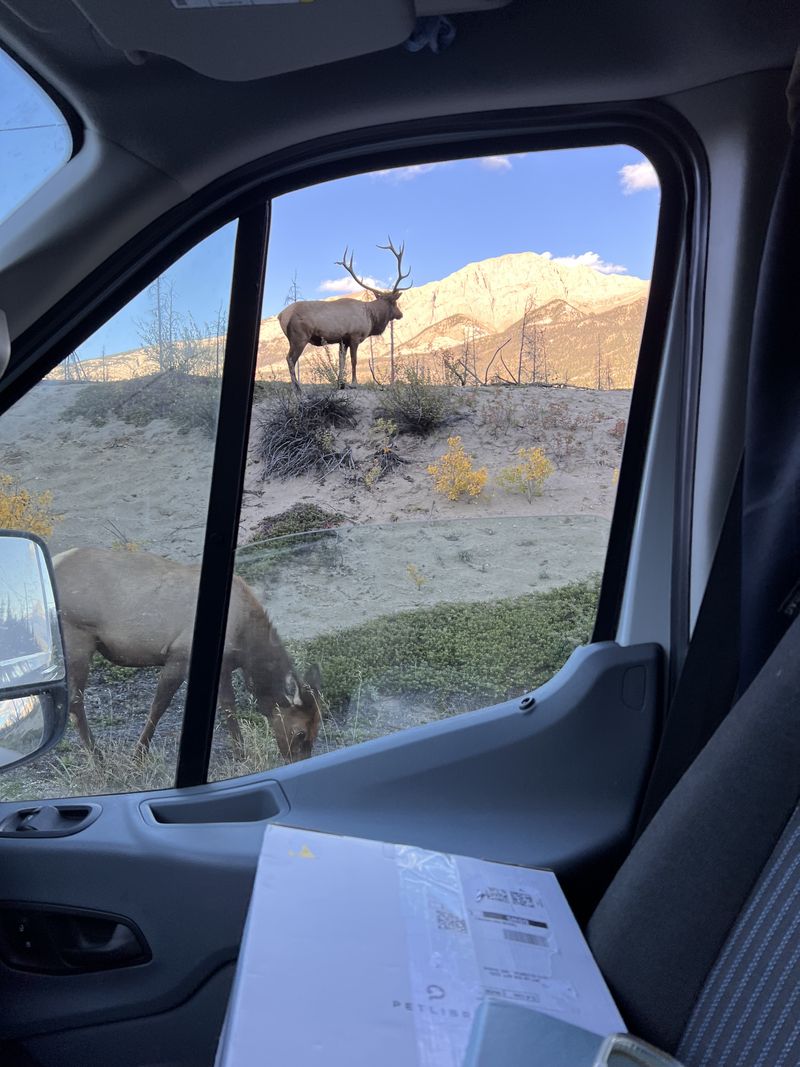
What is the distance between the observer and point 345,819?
156 cm

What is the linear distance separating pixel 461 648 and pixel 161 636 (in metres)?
0.68

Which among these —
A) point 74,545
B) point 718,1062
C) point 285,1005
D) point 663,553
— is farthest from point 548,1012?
point 74,545

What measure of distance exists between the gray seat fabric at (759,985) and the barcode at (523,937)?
0.58 ft

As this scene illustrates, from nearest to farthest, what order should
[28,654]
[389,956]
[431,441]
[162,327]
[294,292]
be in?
[389,956] → [28,654] → [162,327] → [294,292] → [431,441]

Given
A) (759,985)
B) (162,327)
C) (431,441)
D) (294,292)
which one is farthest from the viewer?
(431,441)

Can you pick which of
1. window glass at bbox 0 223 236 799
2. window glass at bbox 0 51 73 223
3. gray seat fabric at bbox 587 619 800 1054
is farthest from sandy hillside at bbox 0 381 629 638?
gray seat fabric at bbox 587 619 800 1054

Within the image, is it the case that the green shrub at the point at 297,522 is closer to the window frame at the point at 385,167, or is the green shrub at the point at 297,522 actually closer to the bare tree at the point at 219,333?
the window frame at the point at 385,167

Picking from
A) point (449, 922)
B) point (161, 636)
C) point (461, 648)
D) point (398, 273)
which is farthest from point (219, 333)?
point (449, 922)

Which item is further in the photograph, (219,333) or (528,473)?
(528,473)

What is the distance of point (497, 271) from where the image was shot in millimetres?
1666

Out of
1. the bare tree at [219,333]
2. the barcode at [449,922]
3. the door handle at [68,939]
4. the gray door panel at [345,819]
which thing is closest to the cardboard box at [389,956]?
the barcode at [449,922]

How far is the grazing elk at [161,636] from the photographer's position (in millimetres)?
1607

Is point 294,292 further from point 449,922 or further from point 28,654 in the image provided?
point 449,922

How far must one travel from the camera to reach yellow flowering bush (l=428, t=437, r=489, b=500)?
5.72 ft
